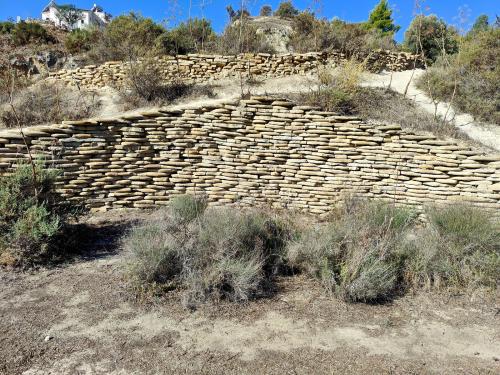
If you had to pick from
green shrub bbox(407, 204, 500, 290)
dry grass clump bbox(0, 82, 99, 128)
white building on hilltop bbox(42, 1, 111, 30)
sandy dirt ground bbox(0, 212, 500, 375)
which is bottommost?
Result: sandy dirt ground bbox(0, 212, 500, 375)

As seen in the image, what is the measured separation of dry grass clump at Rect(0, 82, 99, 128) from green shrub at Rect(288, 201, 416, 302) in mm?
6272

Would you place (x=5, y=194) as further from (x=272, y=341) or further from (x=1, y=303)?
(x=272, y=341)

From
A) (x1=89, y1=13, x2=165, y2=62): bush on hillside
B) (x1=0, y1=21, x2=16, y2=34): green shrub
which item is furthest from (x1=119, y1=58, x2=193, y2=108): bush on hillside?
(x1=0, y1=21, x2=16, y2=34): green shrub

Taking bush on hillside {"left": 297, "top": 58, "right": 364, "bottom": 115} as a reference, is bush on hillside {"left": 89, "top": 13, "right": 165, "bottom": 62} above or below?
above

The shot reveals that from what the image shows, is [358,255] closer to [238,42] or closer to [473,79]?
[473,79]

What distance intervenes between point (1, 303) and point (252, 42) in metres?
9.88

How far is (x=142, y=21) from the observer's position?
1155cm

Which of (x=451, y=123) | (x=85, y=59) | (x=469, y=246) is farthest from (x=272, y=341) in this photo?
(x=85, y=59)

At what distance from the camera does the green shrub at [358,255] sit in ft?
12.8

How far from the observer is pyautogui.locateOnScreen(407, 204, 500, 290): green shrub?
4.18 meters

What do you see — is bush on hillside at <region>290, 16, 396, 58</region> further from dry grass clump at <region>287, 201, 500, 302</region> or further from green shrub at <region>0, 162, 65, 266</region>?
green shrub at <region>0, 162, 65, 266</region>

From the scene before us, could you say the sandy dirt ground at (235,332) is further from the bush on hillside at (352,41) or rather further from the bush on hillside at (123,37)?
the bush on hillside at (352,41)

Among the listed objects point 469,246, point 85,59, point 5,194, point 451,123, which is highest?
point 85,59

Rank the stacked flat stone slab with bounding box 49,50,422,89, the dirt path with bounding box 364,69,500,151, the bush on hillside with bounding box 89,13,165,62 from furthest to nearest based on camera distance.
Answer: the bush on hillside with bounding box 89,13,165,62 < the stacked flat stone slab with bounding box 49,50,422,89 < the dirt path with bounding box 364,69,500,151
